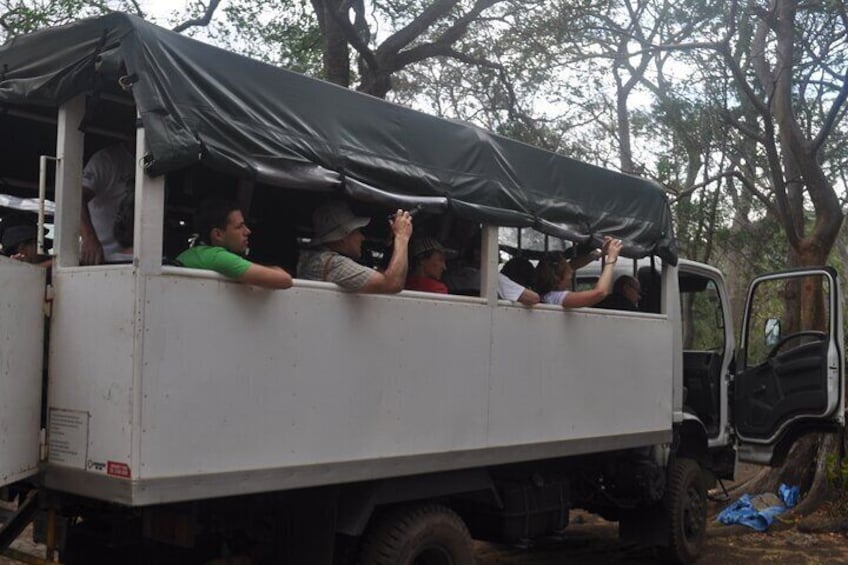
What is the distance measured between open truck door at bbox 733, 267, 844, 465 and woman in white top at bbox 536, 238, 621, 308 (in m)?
2.14

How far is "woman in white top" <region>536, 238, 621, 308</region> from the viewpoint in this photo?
529 centimetres

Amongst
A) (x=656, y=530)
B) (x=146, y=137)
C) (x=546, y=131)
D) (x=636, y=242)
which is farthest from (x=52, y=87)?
(x=546, y=131)

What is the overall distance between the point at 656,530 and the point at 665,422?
0.93 meters

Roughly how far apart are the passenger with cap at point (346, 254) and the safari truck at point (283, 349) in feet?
0.28

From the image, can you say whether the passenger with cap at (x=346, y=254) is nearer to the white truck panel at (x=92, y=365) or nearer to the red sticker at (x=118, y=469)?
the white truck panel at (x=92, y=365)

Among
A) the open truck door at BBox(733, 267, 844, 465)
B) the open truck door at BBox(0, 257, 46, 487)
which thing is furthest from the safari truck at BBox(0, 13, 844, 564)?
the open truck door at BBox(733, 267, 844, 465)

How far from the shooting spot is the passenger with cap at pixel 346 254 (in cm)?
400

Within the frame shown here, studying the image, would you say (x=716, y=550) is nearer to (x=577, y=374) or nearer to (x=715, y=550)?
(x=715, y=550)

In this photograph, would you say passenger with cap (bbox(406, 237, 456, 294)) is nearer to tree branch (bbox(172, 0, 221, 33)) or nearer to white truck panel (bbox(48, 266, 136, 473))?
white truck panel (bbox(48, 266, 136, 473))

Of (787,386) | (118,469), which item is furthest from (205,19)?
(118,469)

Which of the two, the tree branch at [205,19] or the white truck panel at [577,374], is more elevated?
the tree branch at [205,19]

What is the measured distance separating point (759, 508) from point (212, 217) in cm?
659

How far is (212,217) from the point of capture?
3.85 metres

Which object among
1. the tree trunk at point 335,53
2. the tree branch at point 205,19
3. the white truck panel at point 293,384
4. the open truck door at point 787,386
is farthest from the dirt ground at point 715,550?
the tree branch at point 205,19
